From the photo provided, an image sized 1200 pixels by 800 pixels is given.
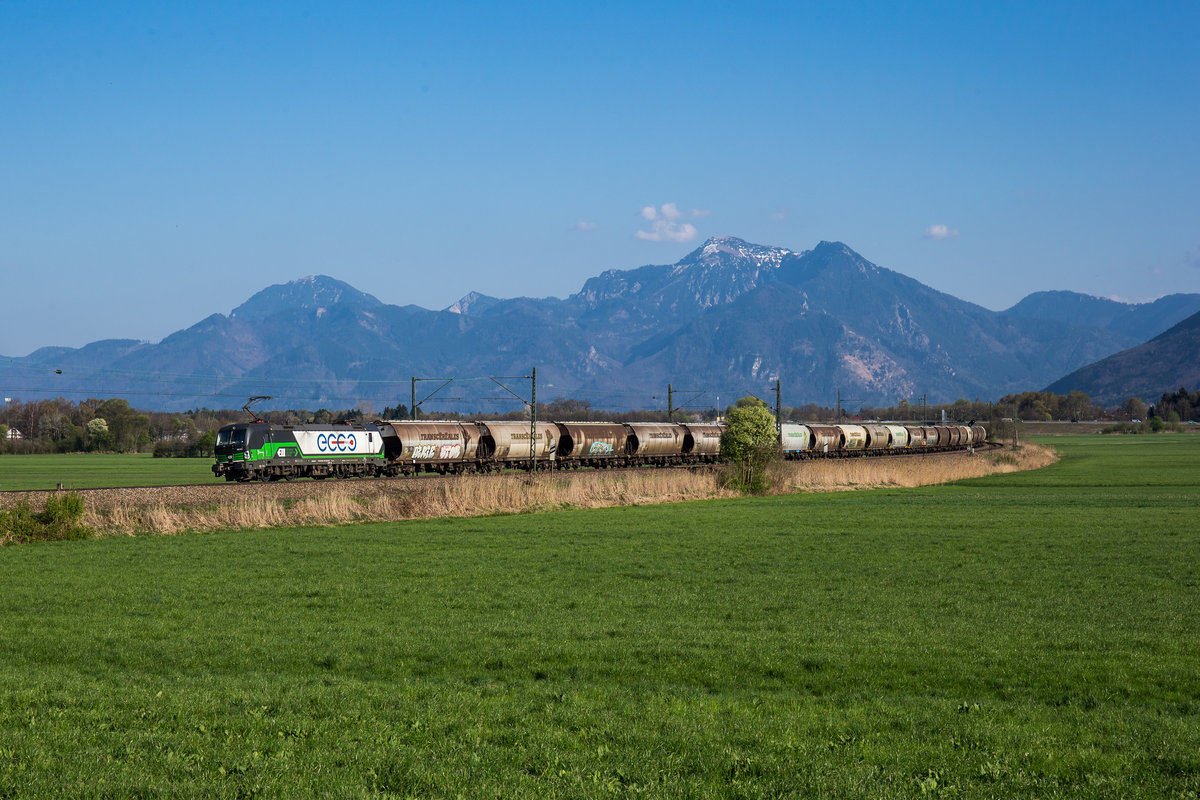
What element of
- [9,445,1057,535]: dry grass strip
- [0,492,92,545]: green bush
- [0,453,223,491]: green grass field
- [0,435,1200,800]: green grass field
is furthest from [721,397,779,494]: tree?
[0,453,223,491]: green grass field

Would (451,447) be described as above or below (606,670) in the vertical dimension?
above

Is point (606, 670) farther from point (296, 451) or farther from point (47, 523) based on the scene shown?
point (296, 451)

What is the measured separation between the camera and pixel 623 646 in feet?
51.6

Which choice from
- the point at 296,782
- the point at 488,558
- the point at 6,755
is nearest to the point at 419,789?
the point at 296,782

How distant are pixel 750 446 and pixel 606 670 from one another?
4335 cm

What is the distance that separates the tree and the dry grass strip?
1197 millimetres

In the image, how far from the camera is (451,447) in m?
68.8

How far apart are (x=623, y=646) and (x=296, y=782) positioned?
7.30 metres

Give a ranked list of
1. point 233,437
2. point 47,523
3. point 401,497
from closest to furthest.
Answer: point 47,523, point 401,497, point 233,437

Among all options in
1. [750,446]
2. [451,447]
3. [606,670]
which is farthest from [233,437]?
[606,670]

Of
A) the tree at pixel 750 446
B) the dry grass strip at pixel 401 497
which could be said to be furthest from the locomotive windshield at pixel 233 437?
the tree at pixel 750 446

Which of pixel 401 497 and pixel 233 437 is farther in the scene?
pixel 233 437

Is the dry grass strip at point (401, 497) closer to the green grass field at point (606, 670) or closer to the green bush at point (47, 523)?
the green bush at point (47, 523)

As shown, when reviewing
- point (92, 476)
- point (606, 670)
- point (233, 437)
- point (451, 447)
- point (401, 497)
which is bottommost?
point (606, 670)
